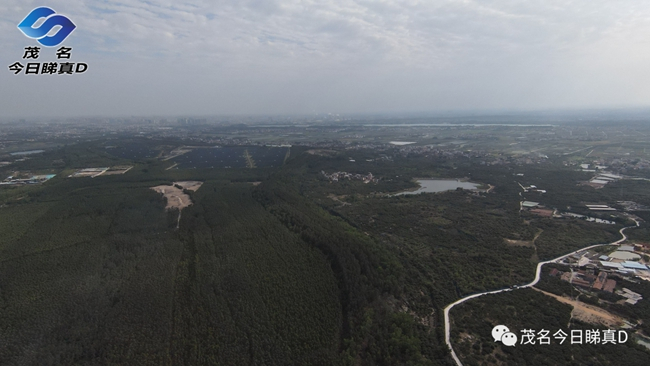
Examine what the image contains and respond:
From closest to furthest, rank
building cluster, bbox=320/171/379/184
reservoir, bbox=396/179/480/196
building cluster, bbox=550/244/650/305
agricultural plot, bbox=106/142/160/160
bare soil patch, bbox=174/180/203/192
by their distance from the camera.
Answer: building cluster, bbox=550/244/650/305 → reservoir, bbox=396/179/480/196 → bare soil patch, bbox=174/180/203/192 → building cluster, bbox=320/171/379/184 → agricultural plot, bbox=106/142/160/160

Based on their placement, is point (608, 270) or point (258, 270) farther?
point (258, 270)

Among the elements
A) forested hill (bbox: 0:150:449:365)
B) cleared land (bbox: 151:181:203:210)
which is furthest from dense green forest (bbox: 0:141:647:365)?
cleared land (bbox: 151:181:203:210)

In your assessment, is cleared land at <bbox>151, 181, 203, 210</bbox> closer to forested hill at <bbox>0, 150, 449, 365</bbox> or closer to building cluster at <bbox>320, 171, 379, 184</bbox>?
forested hill at <bbox>0, 150, 449, 365</bbox>

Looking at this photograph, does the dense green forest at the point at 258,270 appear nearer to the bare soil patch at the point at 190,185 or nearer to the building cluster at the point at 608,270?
the building cluster at the point at 608,270

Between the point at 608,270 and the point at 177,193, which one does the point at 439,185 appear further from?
the point at 177,193

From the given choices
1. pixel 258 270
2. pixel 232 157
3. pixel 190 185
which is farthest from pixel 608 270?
pixel 232 157
